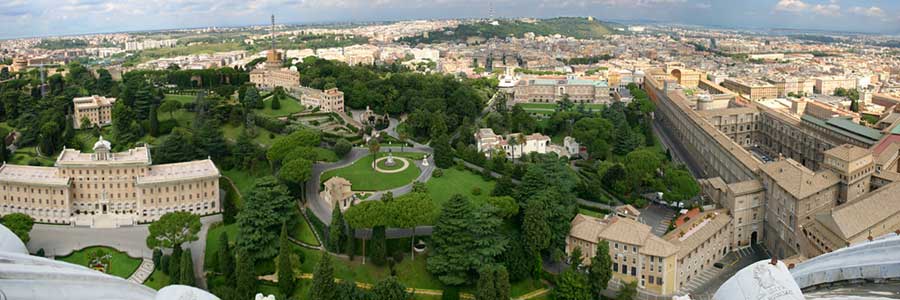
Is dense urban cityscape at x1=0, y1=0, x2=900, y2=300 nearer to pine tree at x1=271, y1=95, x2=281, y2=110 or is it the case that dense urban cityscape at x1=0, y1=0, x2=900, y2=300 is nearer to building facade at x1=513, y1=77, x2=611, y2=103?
pine tree at x1=271, y1=95, x2=281, y2=110

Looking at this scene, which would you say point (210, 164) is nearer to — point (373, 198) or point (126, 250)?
point (126, 250)

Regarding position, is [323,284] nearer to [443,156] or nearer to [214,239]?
[214,239]

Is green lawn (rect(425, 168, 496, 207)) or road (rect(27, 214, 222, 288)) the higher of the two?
green lawn (rect(425, 168, 496, 207))

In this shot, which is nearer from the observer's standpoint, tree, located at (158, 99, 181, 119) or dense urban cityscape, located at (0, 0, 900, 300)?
dense urban cityscape, located at (0, 0, 900, 300)

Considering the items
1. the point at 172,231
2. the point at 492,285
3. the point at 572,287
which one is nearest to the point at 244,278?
the point at 172,231

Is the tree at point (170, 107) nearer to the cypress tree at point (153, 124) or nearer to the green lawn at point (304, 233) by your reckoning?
the cypress tree at point (153, 124)

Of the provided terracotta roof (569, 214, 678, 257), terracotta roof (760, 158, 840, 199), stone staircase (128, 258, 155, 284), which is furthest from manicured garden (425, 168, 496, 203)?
terracotta roof (760, 158, 840, 199)

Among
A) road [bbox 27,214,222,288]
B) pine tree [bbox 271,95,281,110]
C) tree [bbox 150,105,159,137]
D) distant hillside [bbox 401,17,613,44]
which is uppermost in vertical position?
distant hillside [bbox 401,17,613,44]
